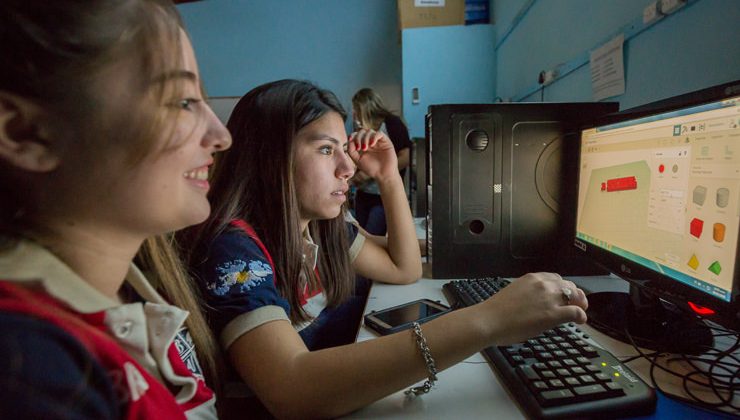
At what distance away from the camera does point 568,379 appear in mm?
467

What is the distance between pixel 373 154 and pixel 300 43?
2.75m

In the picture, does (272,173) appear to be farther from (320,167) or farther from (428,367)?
(428,367)

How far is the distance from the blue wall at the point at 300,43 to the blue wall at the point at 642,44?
1801 mm

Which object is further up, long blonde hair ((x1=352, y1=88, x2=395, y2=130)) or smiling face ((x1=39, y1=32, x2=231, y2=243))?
long blonde hair ((x1=352, y1=88, x2=395, y2=130))

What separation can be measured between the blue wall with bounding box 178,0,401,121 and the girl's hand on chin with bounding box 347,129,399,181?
241 centimetres

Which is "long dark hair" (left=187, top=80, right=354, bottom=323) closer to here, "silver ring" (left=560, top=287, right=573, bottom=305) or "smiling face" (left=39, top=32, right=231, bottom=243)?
"smiling face" (left=39, top=32, right=231, bottom=243)

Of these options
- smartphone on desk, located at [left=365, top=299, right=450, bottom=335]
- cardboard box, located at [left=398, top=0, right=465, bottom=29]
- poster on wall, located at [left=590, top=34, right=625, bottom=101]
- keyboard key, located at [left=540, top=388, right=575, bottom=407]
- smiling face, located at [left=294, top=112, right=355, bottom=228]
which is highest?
cardboard box, located at [left=398, top=0, right=465, bottom=29]

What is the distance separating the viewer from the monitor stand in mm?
593

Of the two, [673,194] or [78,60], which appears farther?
[673,194]

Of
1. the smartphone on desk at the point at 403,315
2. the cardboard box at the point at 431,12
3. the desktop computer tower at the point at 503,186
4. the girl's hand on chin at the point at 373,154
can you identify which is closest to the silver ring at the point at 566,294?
the smartphone on desk at the point at 403,315

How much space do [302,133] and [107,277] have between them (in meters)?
0.49

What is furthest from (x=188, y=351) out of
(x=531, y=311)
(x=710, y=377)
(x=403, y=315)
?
(x=710, y=377)

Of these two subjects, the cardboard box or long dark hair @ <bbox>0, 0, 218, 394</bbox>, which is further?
the cardboard box

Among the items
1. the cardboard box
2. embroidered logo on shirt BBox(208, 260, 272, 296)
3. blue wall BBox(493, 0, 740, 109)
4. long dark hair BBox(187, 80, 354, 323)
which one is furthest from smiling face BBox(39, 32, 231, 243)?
the cardboard box
